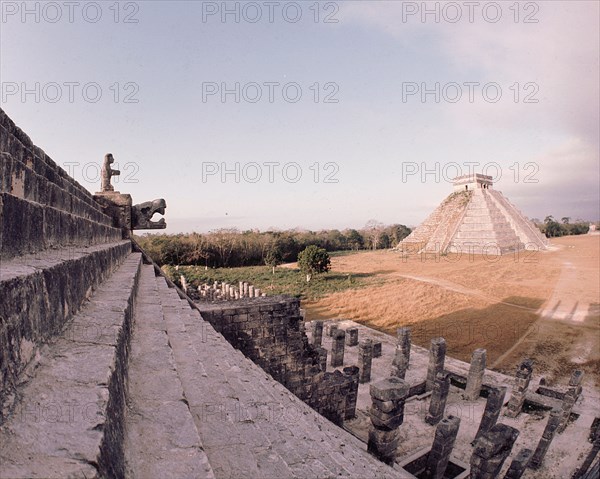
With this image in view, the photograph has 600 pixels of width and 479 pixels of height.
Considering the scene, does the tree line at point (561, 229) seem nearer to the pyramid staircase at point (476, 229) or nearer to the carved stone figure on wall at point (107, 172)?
the pyramid staircase at point (476, 229)

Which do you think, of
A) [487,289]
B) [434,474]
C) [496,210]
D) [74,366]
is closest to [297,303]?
[434,474]

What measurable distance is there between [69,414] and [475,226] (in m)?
51.6

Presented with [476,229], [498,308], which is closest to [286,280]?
[498,308]

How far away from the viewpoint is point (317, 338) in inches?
530

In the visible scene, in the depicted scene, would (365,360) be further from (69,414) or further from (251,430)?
(69,414)

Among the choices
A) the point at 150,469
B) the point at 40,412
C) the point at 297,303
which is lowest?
the point at 297,303

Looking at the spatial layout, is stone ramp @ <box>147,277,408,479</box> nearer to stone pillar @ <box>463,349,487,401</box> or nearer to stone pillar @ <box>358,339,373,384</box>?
stone pillar @ <box>358,339,373,384</box>

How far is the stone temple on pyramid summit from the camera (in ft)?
144

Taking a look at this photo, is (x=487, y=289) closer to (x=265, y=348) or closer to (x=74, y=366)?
(x=265, y=348)

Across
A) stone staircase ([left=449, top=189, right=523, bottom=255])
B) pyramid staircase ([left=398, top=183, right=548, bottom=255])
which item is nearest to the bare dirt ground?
stone staircase ([left=449, top=189, right=523, bottom=255])

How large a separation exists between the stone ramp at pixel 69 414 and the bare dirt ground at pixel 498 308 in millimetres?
13994

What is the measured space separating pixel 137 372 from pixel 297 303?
222 inches

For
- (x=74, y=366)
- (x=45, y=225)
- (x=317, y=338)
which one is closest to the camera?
(x=74, y=366)

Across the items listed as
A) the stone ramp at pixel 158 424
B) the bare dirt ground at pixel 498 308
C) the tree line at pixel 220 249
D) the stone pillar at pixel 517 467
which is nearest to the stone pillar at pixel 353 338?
the bare dirt ground at pixel 498 308
